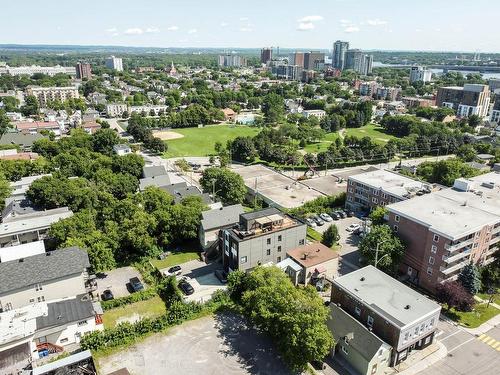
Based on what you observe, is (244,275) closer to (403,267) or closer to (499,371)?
(403,267)

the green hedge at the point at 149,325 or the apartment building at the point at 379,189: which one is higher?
the apartment building at the point at 379,189

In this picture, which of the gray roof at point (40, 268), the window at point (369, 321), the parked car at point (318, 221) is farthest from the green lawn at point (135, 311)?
the parked car at point (318, 221)

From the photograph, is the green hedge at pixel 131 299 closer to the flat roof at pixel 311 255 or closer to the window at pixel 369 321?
the flat roof at pixel 311 255

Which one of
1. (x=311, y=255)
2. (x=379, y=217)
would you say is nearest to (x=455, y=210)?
(x=379, y=217)

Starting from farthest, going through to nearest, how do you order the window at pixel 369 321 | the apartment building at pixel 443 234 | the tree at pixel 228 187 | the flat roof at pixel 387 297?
the tree at pixel 228 187 → the apartment building at pixel 443 234 → the window at pixel 369 321 → the flat roof at pixel 387 297

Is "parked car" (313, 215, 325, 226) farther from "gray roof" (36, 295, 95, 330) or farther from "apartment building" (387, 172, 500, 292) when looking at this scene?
"gray roof" (36, 295, 95, 330)

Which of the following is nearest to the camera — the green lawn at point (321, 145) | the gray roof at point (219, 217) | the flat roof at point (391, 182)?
the gray roof at point (219, 217)

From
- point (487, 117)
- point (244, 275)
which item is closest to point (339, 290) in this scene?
point (244, 275)

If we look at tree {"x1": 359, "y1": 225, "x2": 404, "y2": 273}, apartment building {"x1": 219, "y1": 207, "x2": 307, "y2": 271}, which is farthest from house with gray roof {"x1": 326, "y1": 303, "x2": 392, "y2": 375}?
apartment building {"x1": 219, "y1": 207, "x2": 307, "y2": 271}
